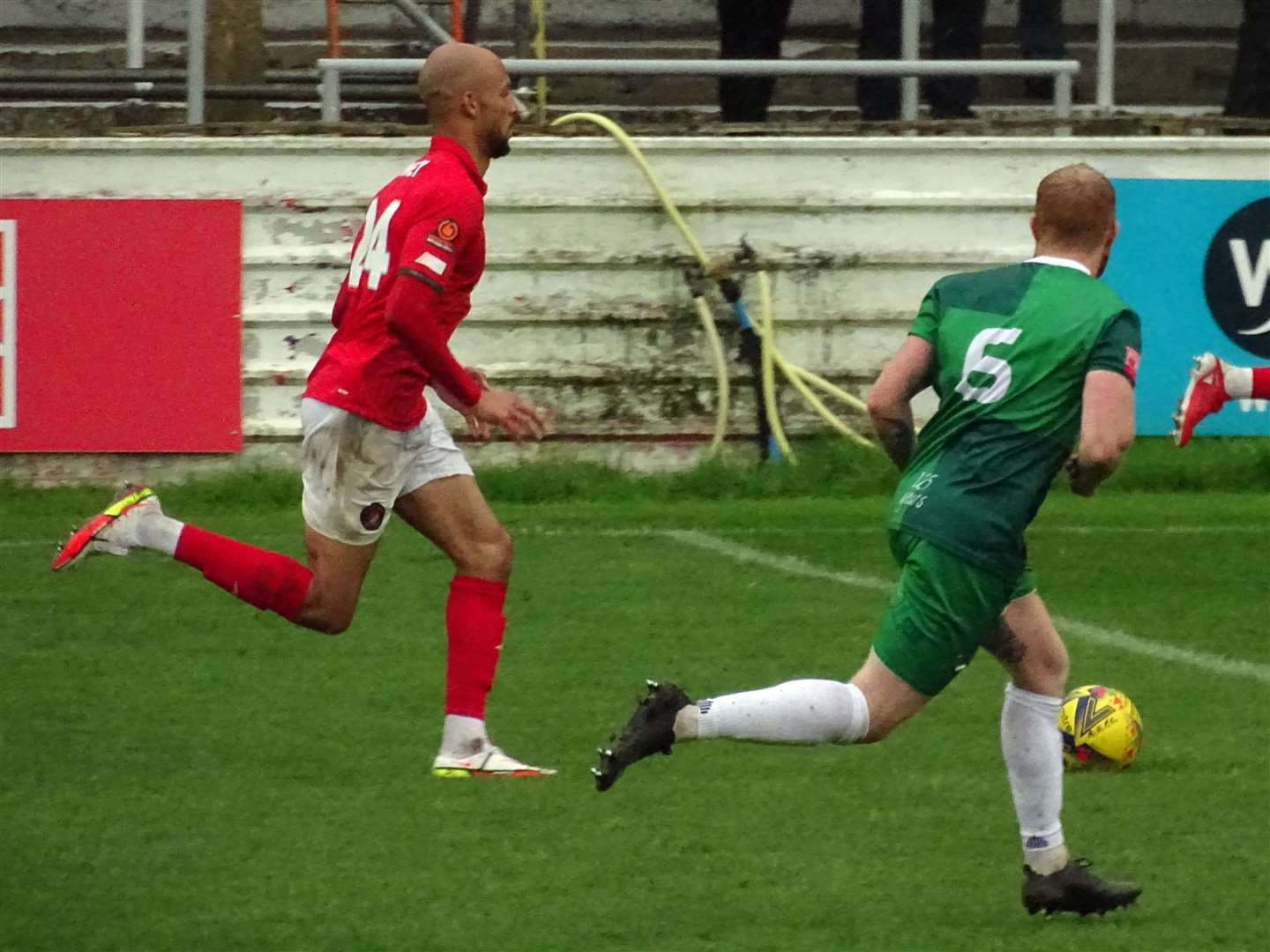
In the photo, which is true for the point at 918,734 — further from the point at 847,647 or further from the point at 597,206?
the point at 597,206

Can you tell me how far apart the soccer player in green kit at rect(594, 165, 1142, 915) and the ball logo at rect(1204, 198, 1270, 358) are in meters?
7.86

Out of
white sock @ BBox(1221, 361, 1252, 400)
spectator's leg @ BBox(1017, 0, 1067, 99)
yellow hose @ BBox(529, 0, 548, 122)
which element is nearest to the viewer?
white sock @ BBox(1221, 361, 1252, 400)

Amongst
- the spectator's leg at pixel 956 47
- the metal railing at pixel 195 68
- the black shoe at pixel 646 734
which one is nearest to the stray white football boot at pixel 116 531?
the black shoe at pixel 646 734

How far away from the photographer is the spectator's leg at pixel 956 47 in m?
13.8

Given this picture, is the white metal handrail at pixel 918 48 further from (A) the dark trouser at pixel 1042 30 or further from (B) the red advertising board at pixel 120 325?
(B) the red advertising board at pixel 120 325

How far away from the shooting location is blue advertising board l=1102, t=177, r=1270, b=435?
12.9 m

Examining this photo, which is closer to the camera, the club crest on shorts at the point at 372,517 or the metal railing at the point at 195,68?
the club crest on shorts at the point at 372,517

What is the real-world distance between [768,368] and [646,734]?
7830 millimetres

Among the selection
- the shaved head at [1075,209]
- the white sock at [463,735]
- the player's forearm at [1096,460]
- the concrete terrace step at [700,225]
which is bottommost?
the white sock at [463,735]

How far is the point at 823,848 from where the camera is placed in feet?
19.5

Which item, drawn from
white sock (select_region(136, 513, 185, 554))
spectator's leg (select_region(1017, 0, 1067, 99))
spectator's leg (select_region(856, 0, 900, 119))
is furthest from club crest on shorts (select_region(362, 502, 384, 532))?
spectator's leg (select_region(1017, 0, 1067, 99))

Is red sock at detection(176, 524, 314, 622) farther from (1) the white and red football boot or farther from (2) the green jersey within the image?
(1) the white and red football boot

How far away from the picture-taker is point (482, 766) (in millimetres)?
6797

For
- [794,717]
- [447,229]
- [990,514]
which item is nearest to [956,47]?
[447,229]
